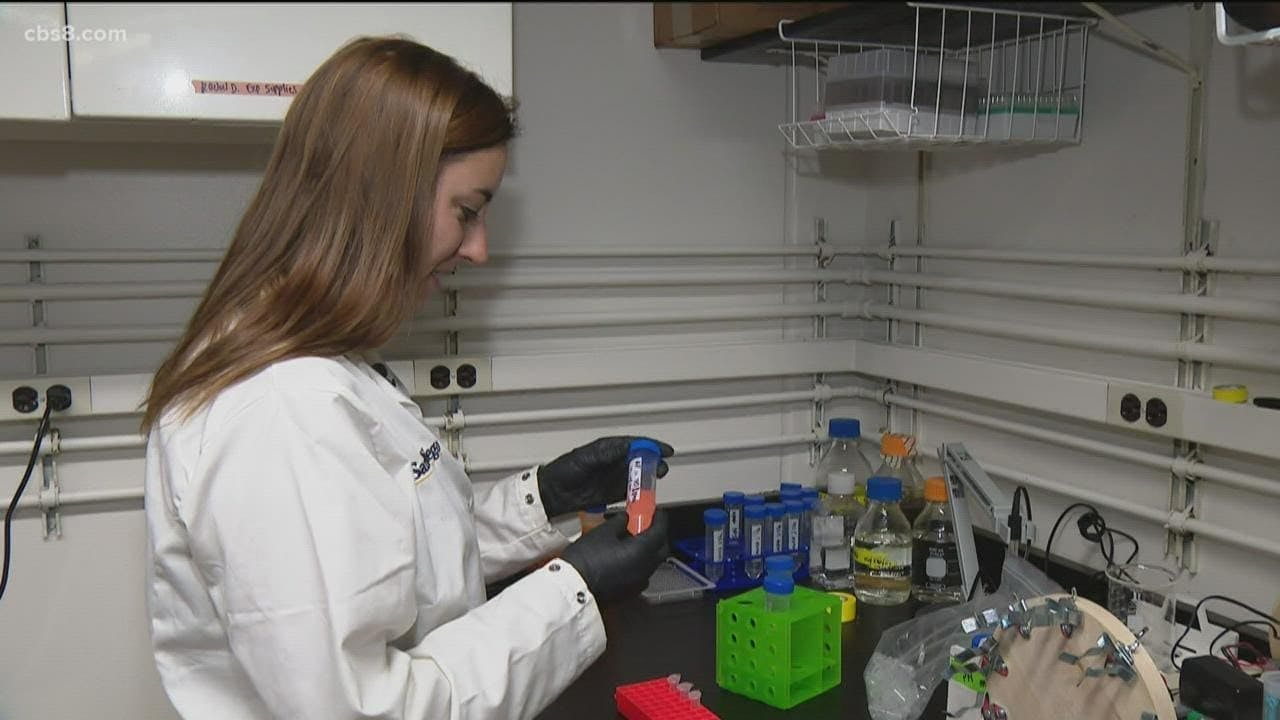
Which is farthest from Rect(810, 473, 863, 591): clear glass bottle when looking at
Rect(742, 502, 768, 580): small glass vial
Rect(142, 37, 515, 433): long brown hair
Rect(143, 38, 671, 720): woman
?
Rect(142, 37, 515, 433): long brown hair

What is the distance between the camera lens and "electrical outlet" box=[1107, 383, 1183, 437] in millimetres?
1541

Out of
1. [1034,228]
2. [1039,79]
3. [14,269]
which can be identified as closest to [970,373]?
[1034,228]

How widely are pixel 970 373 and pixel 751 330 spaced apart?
48 cm

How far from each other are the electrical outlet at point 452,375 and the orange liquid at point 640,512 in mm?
624

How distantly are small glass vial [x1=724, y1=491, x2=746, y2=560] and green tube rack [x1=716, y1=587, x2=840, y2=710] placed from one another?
0.36 metres

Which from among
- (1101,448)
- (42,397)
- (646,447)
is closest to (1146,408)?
(1101,448)

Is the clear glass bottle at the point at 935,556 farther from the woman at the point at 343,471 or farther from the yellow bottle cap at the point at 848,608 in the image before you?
the woman at the point at 343,471

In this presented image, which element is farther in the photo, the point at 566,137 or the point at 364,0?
the point at 566,137

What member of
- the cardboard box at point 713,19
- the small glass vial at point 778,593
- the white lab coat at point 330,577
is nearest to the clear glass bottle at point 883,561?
the small glass vial at point 778,593

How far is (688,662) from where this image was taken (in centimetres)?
149

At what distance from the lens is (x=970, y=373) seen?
191cm

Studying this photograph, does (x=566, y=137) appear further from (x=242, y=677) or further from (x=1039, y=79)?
(x=242, y=677)

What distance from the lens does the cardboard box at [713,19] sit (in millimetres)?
1798

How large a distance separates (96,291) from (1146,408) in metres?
1.67
